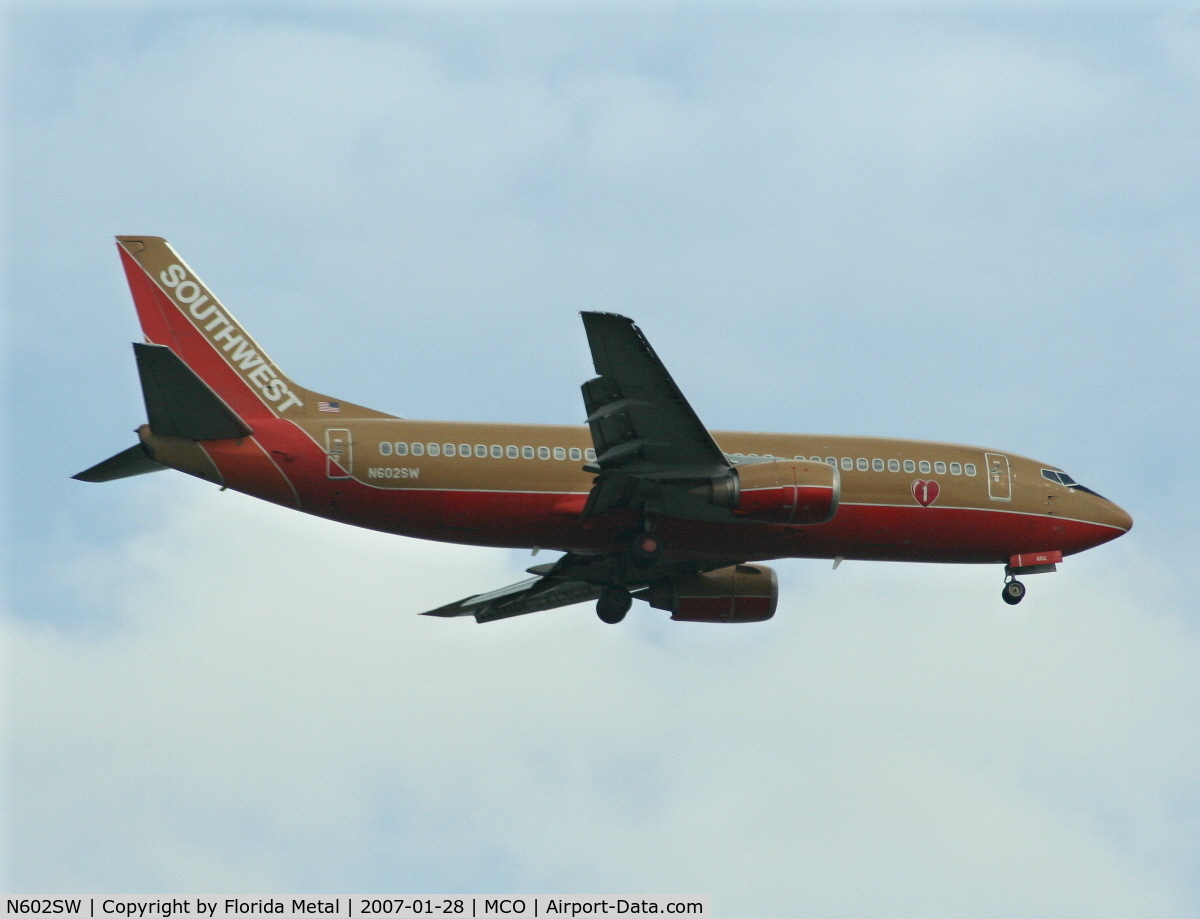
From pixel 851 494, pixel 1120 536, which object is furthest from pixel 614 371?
pixel 1120 536

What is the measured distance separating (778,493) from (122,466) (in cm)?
1568

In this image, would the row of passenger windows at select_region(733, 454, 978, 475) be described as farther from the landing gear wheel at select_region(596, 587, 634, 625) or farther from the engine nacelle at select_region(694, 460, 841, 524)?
the landing gear wheel at select_region(596, 587, 634, 625)

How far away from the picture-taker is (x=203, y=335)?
137 feet

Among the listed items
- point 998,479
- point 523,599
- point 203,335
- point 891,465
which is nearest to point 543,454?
point 523,599

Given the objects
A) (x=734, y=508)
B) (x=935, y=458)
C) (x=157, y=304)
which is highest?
(x=157, y=304)

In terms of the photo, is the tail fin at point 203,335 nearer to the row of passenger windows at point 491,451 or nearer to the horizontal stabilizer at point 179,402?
the row of passenger windows at point 491,451

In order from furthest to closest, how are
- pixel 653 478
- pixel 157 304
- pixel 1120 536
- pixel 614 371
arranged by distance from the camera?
pixel 1120 536, pixel 157 304, pixel 653 478, pixel 614 371

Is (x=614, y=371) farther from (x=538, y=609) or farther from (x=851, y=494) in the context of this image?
(x=538, y=609)

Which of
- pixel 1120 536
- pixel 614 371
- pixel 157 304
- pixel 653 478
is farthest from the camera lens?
pixel 1120 536

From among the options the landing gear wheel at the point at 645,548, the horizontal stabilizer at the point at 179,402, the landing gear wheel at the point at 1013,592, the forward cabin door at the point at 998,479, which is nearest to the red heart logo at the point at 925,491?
the forward cabin door at the point at 998,479

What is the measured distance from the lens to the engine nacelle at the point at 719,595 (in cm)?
4634

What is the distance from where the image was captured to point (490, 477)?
Result: 40125 mm

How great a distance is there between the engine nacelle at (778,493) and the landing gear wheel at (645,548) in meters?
2.15

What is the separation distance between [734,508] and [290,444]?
10.7 metres
